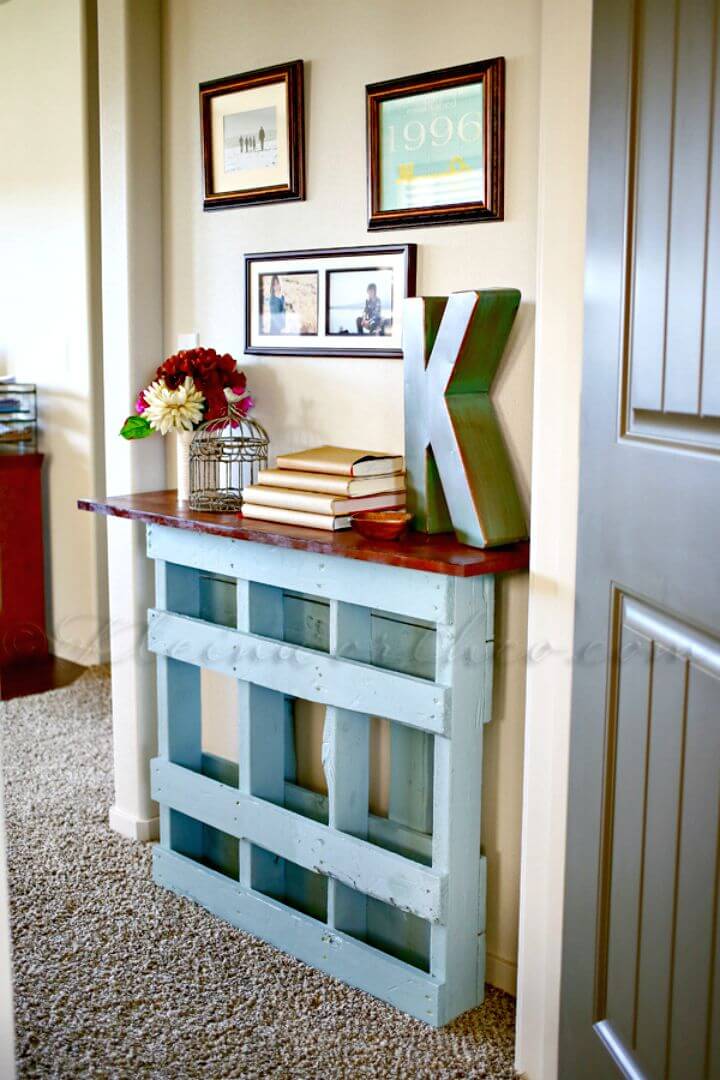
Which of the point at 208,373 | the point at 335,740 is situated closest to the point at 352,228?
the point at 208,373

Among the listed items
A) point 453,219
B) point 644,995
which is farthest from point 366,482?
point 644,995

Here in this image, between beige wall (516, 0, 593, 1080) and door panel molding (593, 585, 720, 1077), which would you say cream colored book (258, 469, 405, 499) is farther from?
door panel molding (593, 585, 720, 1077)

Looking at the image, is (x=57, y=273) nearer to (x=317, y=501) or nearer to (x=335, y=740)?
(x=317, y=501)

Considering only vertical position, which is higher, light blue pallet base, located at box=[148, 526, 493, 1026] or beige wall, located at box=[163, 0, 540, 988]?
beige wall, located at box=[163, 0, 540, 988]

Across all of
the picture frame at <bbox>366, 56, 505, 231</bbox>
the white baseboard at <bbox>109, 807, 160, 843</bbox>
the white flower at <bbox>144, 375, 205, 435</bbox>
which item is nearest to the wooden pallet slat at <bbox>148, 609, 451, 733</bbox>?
the white flower at <bbox>144, 375, 205, 435</bbox>

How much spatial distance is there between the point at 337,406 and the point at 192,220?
2.19 feet

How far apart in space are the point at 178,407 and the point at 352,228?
0.57m

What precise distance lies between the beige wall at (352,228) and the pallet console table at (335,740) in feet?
0.34

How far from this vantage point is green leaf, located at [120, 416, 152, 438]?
2.69 metres

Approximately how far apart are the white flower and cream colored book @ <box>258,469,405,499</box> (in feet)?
1.05

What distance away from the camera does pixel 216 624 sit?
8.43 feet

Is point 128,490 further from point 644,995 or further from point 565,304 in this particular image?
point 644,995

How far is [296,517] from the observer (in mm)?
2271

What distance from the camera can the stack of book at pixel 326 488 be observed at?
87.0 inches
